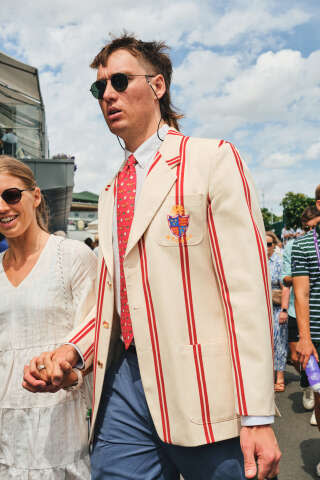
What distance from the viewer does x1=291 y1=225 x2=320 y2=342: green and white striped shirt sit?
347 centimetres

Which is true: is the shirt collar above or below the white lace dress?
above

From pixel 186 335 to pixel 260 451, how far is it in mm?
424

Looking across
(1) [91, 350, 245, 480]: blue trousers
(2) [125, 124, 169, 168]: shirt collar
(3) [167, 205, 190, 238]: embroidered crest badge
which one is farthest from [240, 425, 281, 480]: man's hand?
(2) [125, 124, 169, 168]: shirt collar

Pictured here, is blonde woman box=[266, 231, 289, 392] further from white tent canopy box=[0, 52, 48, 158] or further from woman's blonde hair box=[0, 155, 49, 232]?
white tent canopy box=[0, 52, 48, 158]

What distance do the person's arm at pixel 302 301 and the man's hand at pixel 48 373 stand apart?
6.53 ft

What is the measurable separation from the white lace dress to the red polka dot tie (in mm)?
403

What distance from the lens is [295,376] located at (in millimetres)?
7117

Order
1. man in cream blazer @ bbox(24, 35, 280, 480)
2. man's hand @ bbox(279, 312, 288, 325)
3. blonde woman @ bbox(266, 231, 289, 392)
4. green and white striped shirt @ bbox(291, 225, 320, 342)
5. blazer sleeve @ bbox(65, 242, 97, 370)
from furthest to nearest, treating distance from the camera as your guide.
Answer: man's hand @ bbox(279, 312, 288, 325) → blonde woman @ bbox(266, 231, 289, 392) → green and white striped shirt @ bbox(291, 225, 320, 342) → blazer sleeve @ bbox(65, 242, 97, 370) → man in cream blazer @ bbox(24, 35, 280, 480)

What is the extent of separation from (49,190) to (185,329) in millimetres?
13872

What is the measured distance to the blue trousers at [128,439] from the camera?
72.4 inches

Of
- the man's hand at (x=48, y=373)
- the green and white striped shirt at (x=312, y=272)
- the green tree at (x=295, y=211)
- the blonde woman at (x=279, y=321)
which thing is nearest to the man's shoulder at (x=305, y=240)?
the green and white striped shirt at (x=312, y=272)

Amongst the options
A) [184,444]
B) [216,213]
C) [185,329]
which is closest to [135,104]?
[216,213]

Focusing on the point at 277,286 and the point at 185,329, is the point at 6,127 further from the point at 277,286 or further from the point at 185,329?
the point at 185,329

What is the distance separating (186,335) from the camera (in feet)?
5.41
